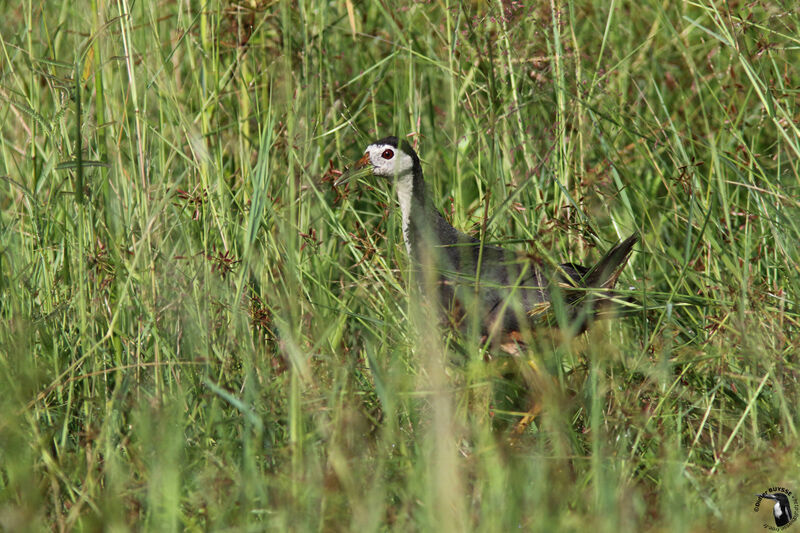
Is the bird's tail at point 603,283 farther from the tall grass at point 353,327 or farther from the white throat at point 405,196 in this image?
the white throat at point 405,196

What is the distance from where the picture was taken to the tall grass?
226cm

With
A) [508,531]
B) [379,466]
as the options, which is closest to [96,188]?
[379,466]

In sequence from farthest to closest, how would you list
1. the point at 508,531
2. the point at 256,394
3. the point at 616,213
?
1. the point at 616,213
2. the point at 256,394
3. the point at 508,531

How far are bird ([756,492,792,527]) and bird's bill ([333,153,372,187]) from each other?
1.98 m

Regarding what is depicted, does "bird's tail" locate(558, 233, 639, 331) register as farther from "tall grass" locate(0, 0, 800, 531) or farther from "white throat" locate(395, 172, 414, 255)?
"white throat" locate(395, 172, 414, 255)

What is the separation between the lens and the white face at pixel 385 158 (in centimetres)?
365

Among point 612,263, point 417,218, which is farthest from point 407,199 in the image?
point 612,263

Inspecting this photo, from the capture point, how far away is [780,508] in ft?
7.51

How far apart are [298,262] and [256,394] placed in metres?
0.82

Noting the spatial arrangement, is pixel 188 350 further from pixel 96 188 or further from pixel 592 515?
pixel 592 515

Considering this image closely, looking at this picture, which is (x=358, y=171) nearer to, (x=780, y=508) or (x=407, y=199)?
(x=407, y=199)

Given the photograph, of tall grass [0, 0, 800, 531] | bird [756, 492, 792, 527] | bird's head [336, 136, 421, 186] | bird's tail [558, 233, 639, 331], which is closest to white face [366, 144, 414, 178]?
bird's head [336, 136, 421, 186]

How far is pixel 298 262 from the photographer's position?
10.6 ft

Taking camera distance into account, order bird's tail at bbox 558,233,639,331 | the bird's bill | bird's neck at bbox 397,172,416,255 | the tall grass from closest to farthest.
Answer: the tall grass < bird's tail at bbox 558,233,639,331 < the bird's bill < bird's neck at bbox 397,172,416,255
